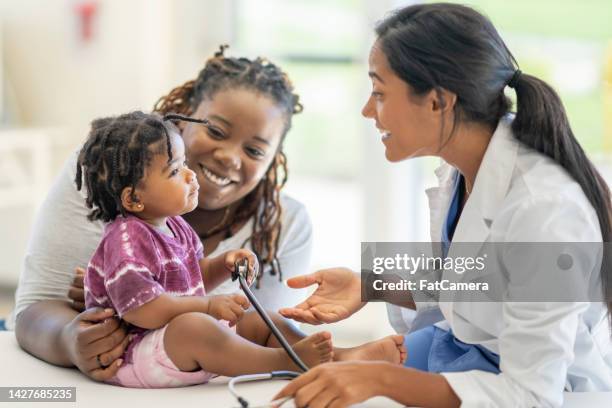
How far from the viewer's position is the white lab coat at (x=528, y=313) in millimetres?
1179

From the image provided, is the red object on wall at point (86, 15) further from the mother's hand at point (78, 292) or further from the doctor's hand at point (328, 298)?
the doctor's hand at point (328, 298)

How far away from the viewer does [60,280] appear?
1639 millimetres

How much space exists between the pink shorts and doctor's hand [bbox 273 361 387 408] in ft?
0.65

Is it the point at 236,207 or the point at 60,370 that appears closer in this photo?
the point at 60,370

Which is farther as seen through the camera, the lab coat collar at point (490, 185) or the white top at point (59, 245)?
the white top at point (59, 245)

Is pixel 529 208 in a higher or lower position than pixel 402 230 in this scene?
higher

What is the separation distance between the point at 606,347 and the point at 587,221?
270mm

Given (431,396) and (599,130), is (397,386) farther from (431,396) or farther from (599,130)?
(599,130)

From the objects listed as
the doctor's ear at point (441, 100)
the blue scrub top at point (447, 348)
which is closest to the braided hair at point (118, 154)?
the doctor's ear at point (441, 100)

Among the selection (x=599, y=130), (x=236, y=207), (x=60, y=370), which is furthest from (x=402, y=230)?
(x=60, y=370)

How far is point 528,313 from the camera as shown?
1191 mm

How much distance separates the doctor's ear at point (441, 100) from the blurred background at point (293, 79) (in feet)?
5.74

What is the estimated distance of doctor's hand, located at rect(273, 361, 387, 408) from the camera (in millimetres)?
1141

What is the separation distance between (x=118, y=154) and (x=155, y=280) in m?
0.17
